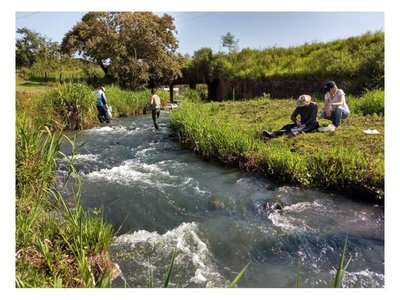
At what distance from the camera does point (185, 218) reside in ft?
17.3

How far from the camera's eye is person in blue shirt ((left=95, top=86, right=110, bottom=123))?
1369 cm

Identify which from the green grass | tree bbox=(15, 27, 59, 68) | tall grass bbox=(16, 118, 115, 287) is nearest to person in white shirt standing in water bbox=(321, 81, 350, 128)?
the green grass

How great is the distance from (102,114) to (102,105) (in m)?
0.51

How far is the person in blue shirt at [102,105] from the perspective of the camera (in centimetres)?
1369

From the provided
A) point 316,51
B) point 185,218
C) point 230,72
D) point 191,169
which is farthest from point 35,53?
point 185,218

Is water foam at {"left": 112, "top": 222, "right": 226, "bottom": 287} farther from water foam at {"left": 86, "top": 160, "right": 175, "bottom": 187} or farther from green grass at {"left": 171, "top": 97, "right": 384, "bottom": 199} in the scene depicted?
green grass at {"left": 171, "top": 97, "right": 384, "bottom": 199}

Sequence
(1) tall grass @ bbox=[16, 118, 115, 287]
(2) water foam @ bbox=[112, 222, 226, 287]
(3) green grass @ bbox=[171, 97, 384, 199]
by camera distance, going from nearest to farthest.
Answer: (1) tall grass @ bbox=[16, 118, 115, 287]
(2) water foam @ bbox=[112, 222, 226, 287]
(3) green grass @ bbox=[171, 97, 384, 199]

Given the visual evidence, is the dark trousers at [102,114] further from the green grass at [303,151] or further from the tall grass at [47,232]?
the tall grass at [47,232]

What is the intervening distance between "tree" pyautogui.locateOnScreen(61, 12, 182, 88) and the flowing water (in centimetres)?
1594

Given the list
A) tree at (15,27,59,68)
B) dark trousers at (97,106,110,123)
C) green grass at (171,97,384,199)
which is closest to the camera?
green grass at (171,97,384,199)

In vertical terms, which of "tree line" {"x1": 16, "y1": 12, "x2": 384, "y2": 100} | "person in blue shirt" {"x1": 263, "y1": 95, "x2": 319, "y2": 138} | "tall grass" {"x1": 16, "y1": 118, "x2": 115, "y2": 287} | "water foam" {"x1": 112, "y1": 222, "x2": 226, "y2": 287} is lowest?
"water foam" {"x1": 112, "y1": 222, "x2": 226, "y2": 287}

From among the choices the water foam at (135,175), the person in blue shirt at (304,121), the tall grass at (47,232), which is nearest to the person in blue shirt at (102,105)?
the water foam at (135,175)

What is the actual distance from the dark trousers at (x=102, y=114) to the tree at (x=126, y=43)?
8.68 m

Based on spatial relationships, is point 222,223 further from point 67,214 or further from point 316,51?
point 316,51
